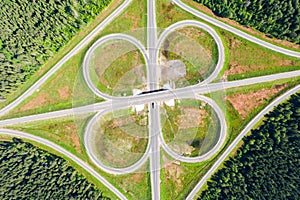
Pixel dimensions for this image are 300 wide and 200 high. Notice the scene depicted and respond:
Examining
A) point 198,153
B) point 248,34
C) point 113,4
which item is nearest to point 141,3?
point 113,4

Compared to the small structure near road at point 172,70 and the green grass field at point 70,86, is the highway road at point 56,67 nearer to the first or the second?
the green grass field at point 70,86

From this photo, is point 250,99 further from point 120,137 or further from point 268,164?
point 120,137

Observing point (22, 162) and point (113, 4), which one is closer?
point (22, 162)

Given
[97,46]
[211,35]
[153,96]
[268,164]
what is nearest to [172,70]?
[153,96]

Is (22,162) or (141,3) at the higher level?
(141,3)

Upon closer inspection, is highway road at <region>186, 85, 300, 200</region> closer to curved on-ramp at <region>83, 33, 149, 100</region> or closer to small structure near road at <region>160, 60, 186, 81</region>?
small structure near road at <region>160, 60, 186, 81</region>

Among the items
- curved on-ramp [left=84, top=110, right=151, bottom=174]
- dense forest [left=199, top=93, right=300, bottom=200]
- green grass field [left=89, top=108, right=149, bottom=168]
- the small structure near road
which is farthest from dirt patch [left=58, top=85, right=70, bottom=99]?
dense forest [left=199, top=93, right=300, bottom=200]

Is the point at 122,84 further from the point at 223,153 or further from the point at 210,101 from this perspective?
the point at 223,153

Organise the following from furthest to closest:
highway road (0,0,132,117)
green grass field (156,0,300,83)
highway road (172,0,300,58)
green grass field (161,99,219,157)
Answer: highway road (0,0,132,117)
highway road (172,0,300,58)
green grass field (156,0,300,83)
green grass field (161,99,219,157)

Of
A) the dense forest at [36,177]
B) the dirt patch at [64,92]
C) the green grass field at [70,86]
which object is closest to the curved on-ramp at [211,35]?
the green grass field at [70,86]
